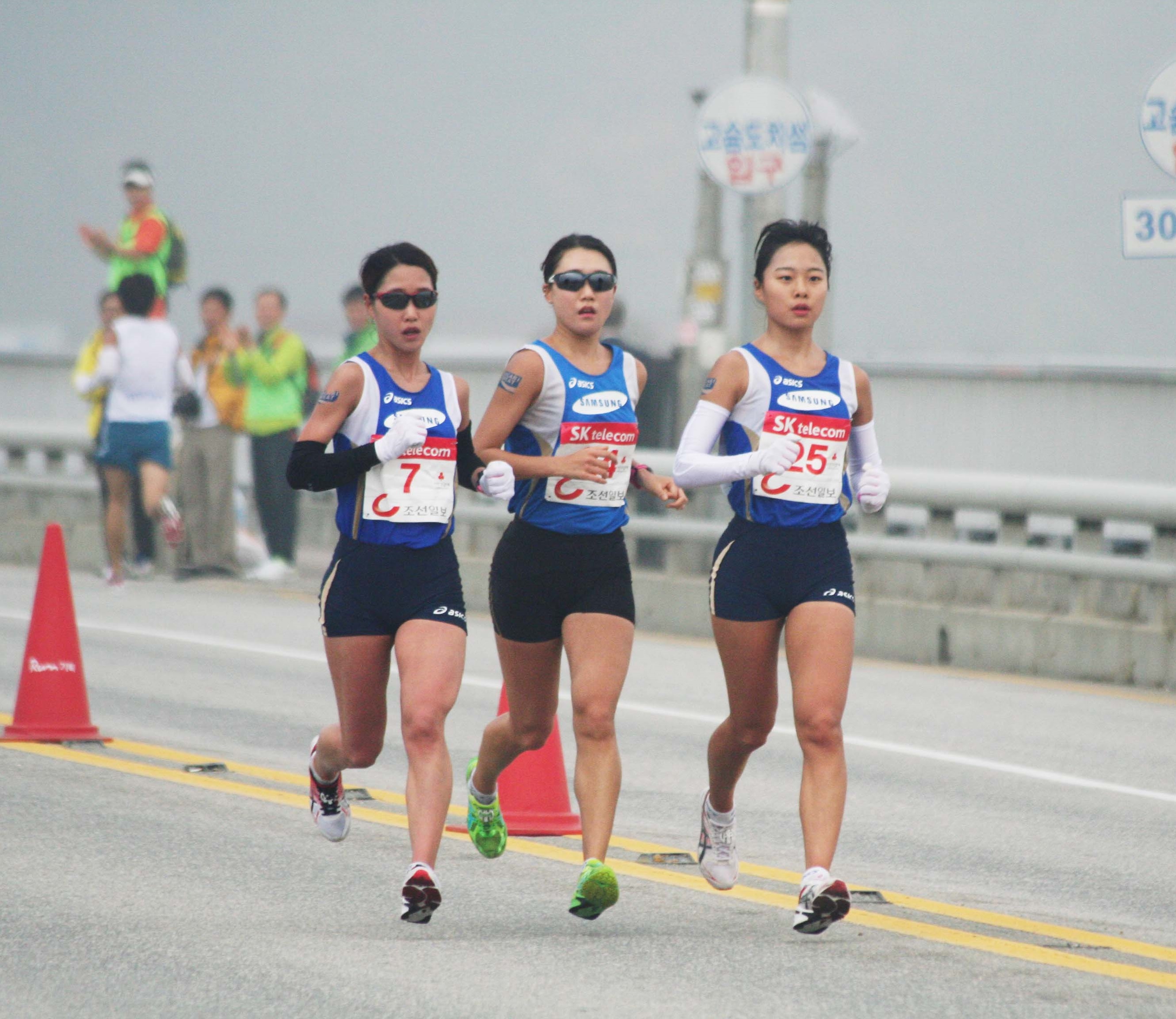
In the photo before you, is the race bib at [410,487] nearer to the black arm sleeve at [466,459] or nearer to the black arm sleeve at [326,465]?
the black arm sleeve at [326,465]

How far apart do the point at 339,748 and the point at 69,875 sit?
92cm

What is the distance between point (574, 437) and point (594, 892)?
1.36 meters

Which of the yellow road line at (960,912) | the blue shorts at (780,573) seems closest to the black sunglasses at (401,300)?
the blue shorts at (780,573)

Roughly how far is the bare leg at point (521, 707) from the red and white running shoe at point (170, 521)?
9992mm

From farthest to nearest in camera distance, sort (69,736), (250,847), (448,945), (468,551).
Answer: (468,551), (69,736), (250,847), (448,945)

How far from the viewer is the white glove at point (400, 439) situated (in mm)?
6293

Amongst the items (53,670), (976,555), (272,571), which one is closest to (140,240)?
(272,571)

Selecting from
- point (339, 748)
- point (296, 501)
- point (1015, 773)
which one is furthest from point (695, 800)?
point (296, 501)

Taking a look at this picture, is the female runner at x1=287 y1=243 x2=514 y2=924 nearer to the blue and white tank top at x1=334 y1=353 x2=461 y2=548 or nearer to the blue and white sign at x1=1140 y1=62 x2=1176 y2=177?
the blue and white tank top at x1=334 y1=353 x2=461 y2=548

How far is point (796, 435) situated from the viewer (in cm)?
646

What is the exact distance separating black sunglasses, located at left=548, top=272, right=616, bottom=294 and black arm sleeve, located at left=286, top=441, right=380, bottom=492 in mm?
771

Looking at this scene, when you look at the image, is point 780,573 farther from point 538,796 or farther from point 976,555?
point 976,555

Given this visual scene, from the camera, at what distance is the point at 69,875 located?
6.82 metres

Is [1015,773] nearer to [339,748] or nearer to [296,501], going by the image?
[339,748]
